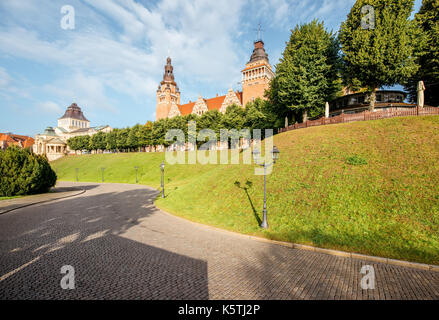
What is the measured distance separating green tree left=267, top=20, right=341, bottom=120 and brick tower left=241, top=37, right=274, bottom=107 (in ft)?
79.3

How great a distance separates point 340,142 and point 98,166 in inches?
2313

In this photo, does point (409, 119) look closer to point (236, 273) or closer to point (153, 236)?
point (236, 273)

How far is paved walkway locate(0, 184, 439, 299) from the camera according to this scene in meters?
4.99

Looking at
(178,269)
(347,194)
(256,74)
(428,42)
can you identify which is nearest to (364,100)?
(428,42)

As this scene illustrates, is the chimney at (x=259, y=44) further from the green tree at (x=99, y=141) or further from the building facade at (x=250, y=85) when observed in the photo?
the green tree at (x=99, y=141)

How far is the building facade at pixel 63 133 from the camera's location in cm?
9012

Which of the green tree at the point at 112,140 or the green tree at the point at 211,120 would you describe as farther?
the green tree at the point at 112,140

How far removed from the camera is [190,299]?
15.6 ft

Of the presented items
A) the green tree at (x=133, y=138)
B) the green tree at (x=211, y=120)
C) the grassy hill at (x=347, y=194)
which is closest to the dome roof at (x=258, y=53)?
the green tree at (x=211, y=120)

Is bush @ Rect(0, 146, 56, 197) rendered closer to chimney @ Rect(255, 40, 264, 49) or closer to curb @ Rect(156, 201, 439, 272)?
curb @ Rect(156, 201, 439, 272)

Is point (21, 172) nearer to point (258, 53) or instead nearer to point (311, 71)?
point (311, 71)

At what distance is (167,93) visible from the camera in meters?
81.3

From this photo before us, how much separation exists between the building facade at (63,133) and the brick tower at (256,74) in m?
83.6
